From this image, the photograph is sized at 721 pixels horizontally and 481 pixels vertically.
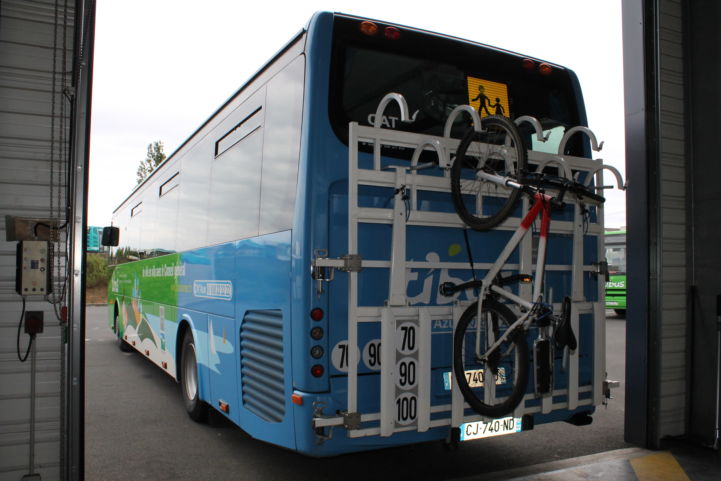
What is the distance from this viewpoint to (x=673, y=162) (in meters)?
5.57

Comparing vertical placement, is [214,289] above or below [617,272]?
above

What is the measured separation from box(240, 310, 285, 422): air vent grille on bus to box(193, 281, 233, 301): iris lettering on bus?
1.49 ft

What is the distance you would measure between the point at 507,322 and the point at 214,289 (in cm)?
278

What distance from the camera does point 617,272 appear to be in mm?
19516

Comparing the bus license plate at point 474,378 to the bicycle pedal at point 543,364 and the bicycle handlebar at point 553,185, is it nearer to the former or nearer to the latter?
the bicycle pedal at point 543,364

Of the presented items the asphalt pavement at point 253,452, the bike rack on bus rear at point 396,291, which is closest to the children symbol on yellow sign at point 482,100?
the bike rack on bus rear at point 396,291

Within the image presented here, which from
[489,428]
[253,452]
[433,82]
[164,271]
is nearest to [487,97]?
[433,82]

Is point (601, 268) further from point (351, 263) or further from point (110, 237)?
point (110, 237)

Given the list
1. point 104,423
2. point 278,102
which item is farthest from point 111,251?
point 278,102

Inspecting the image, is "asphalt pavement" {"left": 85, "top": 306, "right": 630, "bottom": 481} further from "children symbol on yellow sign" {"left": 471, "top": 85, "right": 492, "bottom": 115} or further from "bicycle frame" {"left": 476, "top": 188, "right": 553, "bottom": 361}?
"children symbol on yellow sign" {"left": 471, "top": 85, "right": 492, "bottom": 115}

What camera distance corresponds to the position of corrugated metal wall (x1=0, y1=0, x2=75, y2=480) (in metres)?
3.39

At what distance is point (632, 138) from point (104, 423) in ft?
20.5

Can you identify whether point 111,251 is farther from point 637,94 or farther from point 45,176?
point 637,94

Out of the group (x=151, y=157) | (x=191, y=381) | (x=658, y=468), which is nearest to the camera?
(x=658, y=468)
